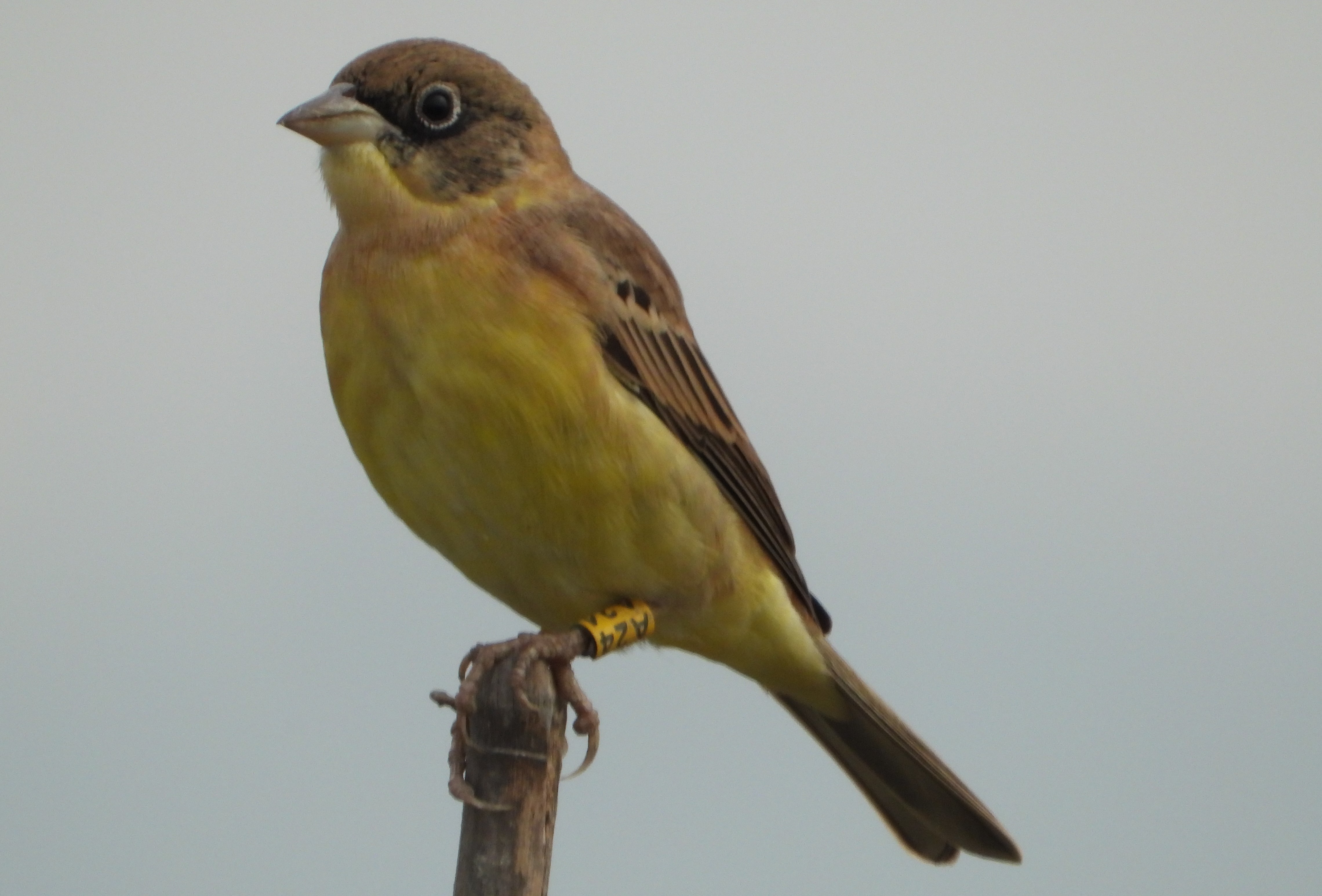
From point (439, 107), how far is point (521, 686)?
5.43 ft

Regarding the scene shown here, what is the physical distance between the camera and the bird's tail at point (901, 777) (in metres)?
5.68

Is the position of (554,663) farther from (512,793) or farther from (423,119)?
(423,119)

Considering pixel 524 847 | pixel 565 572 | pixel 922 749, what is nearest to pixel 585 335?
pixel 565 572

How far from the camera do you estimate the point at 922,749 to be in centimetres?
570

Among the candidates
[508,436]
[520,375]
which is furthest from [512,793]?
[520,375]

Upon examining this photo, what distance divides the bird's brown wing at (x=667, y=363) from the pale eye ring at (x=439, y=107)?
420mm

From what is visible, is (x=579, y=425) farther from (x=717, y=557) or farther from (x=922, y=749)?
(x=922, y=749)

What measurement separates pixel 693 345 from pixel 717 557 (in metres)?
0.70

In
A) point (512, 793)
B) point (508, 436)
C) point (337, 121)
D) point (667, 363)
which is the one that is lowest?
point (512, 793)

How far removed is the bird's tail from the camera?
568cm

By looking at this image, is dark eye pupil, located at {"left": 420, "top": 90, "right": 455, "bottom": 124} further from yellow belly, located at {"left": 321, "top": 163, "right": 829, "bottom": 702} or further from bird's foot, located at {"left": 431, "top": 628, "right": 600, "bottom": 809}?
bird's foot, located at {"left": 431, "top": 628, "right": 600, "bottom": 809}

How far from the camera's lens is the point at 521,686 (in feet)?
13.8

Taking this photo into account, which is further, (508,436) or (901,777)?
(901,777)

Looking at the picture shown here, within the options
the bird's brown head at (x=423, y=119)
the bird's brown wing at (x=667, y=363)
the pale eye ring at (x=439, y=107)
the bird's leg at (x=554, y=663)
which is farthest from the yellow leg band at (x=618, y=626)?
the pale eye ring at (x=439, y=107)
